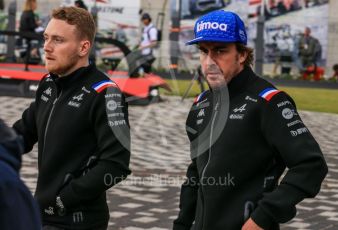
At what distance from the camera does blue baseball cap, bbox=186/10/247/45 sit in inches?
136

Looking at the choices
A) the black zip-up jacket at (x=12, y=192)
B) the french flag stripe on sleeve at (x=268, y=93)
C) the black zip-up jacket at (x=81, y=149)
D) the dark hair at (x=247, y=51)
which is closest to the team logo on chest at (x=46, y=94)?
the black zip-up jacket at (x=81, y=149)

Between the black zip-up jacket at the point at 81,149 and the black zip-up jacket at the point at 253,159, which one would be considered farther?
the black zip-up jacket at the point at 81,149

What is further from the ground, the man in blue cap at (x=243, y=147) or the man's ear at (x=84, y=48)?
the man's ear at (x=84, y=48)

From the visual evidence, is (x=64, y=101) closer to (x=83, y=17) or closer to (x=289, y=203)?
(x=83, y=17)

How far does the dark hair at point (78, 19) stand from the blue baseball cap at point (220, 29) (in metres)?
0.58

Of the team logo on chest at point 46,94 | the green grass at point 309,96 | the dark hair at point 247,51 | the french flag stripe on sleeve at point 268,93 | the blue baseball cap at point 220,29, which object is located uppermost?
the blue baseball cap at point 220,29

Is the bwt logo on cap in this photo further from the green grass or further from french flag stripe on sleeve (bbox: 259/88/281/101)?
the green grass

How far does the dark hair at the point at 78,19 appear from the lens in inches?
147

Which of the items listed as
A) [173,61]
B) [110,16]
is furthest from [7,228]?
[110,16]

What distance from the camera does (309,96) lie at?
73.0ft

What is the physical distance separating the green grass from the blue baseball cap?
1495 cm

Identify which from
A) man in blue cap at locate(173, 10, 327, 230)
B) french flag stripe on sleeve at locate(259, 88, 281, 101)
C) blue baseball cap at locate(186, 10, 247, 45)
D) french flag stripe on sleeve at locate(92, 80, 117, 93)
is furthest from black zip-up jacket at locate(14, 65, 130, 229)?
french flag stripe on sleeve at locate(259, 88, 281, 101)

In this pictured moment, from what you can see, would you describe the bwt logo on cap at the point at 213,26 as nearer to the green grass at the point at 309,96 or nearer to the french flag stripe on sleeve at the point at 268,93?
the french flag stripe on sleeve at the point at 268,93

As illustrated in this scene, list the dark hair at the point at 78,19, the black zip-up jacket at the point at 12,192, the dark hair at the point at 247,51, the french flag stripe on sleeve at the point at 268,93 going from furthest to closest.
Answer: the dark hair at the point at 78,19 → the dark hair at the point at 247,51 → the french flag stripe on sleeve at the point at 268,93 → the black zip-up jacket at the point at 12,192
